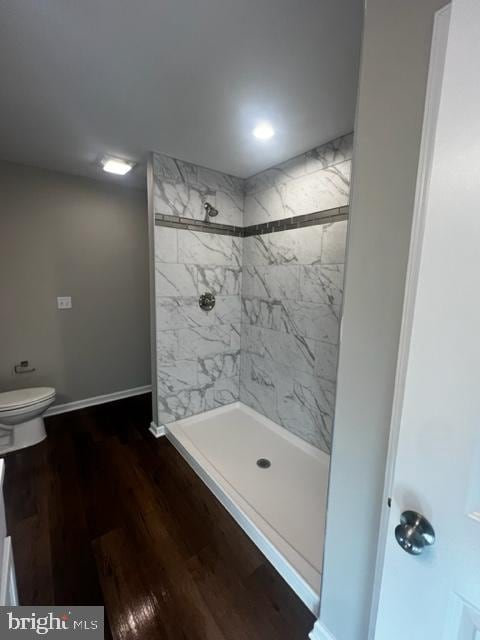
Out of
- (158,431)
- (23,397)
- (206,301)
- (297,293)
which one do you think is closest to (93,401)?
(23,397)

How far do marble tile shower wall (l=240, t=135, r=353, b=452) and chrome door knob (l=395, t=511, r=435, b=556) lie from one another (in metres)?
1.55

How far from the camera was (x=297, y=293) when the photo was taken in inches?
91.4

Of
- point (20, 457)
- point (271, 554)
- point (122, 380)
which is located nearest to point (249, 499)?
point (271, 554)

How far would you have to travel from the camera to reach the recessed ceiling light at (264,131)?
1.80 metres

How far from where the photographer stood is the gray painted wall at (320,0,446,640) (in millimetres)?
714

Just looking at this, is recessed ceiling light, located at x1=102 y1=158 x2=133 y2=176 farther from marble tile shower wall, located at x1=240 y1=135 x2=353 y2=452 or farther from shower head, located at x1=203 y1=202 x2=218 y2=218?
marble tile shower wall, located at x1=240 y1=135 x2=353 y2=452

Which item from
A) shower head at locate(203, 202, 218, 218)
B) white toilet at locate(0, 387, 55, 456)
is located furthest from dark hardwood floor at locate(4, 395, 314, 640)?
shower head at locate(203, 202, 218, 218)

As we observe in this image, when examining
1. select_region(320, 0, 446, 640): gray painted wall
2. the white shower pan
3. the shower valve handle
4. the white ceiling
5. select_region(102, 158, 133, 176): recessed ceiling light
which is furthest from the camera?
the shower valve handle

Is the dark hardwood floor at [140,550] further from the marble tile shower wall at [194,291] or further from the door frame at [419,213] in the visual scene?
the door frame at [419,213]

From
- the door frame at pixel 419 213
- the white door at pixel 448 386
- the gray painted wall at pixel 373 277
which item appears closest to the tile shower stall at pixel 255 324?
the gray painted wall at pixel 373 277

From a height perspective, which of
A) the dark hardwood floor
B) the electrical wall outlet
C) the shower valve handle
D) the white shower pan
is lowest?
the dark hardwood floor

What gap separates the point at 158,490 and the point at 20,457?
1248 mm

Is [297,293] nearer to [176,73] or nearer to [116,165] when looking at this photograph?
[176,73]

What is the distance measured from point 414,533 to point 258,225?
250 cm
